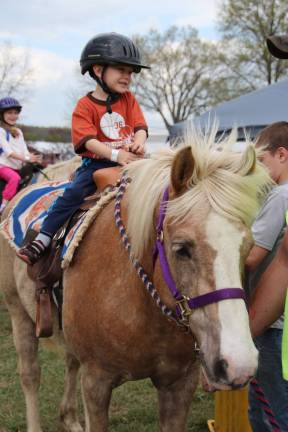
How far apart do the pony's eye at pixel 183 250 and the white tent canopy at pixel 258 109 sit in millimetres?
4714

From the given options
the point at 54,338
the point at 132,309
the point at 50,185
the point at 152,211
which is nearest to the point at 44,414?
the point at 54,338

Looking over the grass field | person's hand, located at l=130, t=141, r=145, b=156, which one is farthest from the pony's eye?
the grass field

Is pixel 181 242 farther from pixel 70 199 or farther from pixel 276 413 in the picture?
pixel 70 199

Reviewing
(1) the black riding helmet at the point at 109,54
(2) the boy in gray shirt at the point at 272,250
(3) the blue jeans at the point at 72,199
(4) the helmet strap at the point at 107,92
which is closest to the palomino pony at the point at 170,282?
(2) the boy in gray shirt at the point at 272,250

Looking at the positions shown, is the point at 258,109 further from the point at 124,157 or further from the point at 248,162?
the point at 248,162

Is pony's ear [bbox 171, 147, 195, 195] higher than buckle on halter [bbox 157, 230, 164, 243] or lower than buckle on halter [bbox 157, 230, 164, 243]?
higher

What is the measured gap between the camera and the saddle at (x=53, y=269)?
2.93 meters

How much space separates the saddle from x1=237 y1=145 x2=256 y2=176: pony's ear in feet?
3.00

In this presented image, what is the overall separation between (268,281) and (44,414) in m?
2.78

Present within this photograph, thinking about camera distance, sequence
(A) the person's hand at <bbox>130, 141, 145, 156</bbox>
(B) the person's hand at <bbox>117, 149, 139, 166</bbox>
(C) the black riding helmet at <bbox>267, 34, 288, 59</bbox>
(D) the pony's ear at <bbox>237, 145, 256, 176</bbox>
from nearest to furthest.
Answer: (D) the pony's ear at <bbox>237, 145, 256, 176</bbox> → (B) the person's hand at <bbox>117, 149, 139, 166</bbox> → (A) the person's hand at <bbox>130, 141, 145, 156</bbox> → (C) the black riding helmet at <bbox>267, 34, 288, 59</bbox>

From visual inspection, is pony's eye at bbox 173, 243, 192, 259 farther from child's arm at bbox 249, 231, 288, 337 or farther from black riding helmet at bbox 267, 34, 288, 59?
black riding helmet at bbox 267, 34, 288, 59

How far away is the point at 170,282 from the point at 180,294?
8 cm

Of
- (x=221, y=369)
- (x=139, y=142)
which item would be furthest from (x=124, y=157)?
(x=221, y=369)

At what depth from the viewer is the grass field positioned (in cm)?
399
